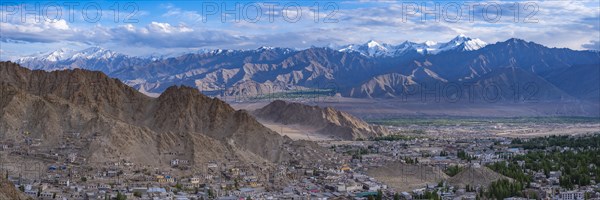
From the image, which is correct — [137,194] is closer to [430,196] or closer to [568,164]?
[430,196]

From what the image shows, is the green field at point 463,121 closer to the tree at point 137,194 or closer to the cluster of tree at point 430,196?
the cluster of tree at point 430,196

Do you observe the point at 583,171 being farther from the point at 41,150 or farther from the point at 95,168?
the point at 41,150

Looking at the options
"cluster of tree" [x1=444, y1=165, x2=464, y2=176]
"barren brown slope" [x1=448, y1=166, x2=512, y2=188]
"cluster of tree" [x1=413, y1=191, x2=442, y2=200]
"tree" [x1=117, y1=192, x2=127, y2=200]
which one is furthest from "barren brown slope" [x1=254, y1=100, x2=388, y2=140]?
"tree" [x1=117, y1=192, x2=127, y2=200]

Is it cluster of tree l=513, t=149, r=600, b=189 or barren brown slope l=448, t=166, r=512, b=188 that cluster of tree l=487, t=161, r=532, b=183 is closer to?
barren brown slope l=448, t=166, r=512, b=188

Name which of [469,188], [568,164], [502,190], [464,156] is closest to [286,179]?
[469,188]

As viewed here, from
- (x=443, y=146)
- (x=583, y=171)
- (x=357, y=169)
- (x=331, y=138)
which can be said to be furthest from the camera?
(x=331, y=138)

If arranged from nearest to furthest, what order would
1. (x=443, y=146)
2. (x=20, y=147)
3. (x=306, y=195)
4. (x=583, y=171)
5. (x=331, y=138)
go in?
(x=306, y=195) → (x=20, y=147) → (x=583, y=171) → (x=443, y=146) → (x=331, y=138)

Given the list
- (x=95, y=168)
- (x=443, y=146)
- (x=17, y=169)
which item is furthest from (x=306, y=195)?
(x=443, y=146)
